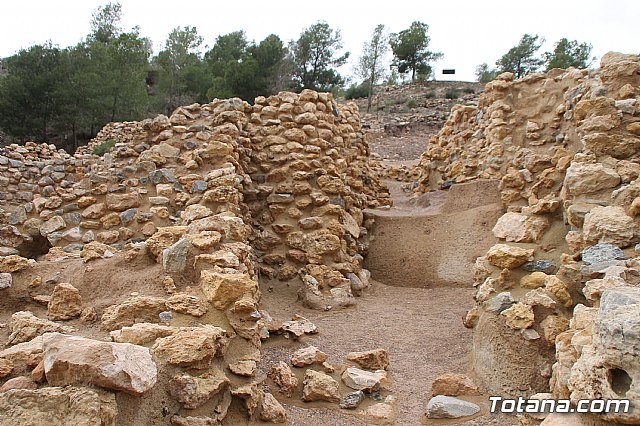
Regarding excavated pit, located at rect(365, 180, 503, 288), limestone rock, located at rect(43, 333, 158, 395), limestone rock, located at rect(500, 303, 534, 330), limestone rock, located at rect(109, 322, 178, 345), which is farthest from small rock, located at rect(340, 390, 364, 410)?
excavated pit, located at rect(365, 180, 503, 288)

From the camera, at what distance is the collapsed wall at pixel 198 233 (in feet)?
8.43

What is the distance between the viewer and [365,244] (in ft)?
22.2

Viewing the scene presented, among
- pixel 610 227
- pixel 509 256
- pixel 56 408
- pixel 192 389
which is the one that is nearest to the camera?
pixel 56 408

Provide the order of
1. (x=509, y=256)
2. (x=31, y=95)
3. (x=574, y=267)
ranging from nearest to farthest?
(x=574, y=267) < (x=509, y=256) < (x=31, y=95)

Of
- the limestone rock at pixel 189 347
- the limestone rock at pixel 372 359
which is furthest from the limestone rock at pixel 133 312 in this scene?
the limestone rock at pixel 372 359

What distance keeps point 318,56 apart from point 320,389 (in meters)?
20.7

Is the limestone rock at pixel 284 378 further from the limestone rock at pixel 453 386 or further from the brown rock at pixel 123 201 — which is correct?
the brown rock at pixel 123 201

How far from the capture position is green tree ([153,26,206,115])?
20.9 meters

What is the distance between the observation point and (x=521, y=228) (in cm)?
431

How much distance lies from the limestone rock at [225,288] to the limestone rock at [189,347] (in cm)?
42

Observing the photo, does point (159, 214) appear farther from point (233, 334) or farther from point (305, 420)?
point (305, 420)

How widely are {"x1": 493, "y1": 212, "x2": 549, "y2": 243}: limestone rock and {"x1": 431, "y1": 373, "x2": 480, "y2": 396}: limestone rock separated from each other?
4.56 feet

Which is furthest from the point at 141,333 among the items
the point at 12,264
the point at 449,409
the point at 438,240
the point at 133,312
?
the point at 438,240

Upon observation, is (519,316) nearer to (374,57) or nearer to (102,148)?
(102,148)
